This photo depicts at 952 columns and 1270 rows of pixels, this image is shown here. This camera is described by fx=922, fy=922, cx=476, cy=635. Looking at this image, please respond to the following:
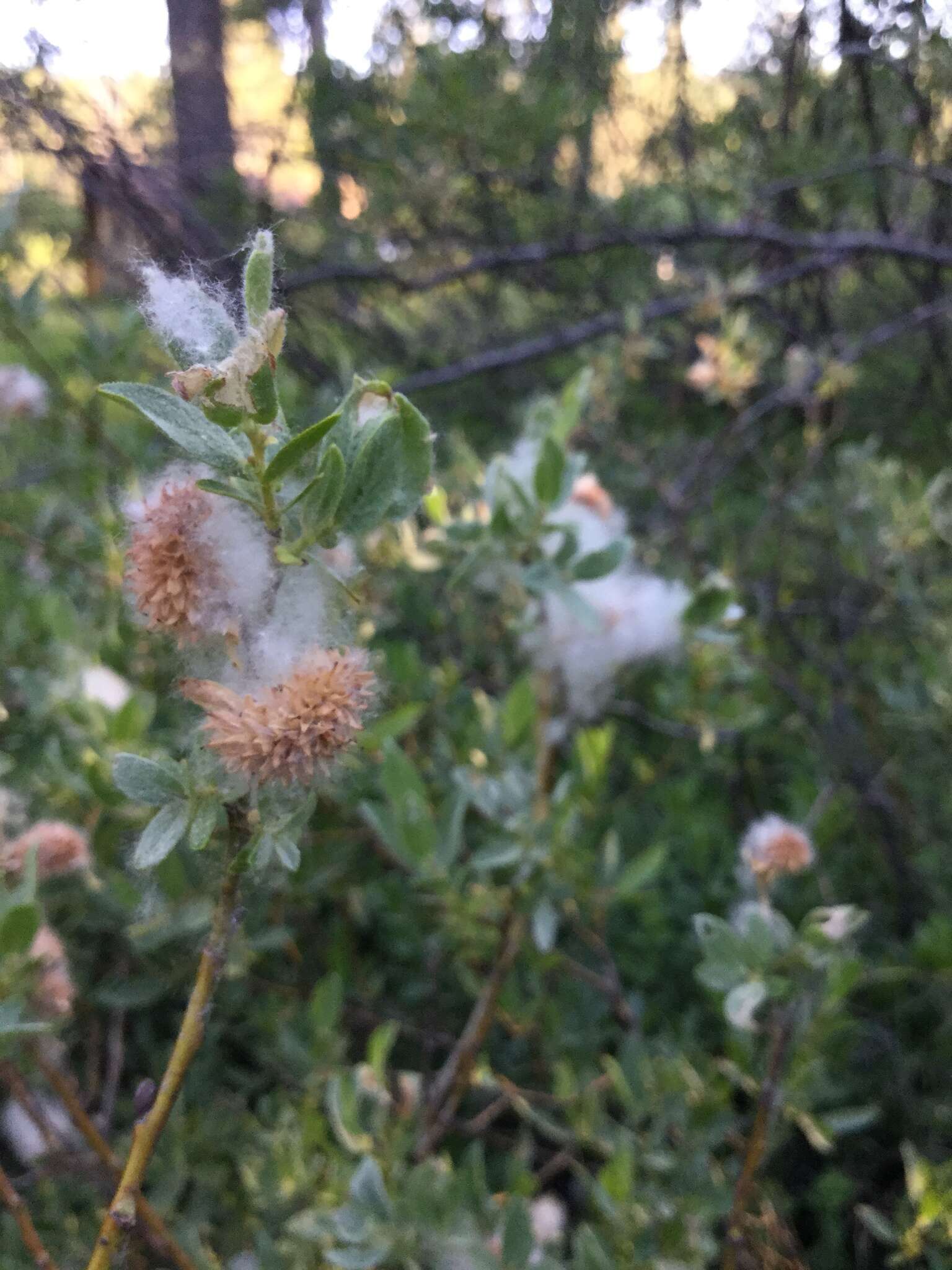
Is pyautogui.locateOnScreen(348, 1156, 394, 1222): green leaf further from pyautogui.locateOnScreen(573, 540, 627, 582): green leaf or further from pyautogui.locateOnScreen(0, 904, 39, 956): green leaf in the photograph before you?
pyautogui.locateOnScreen(573, 540, 627, 582): green leaf

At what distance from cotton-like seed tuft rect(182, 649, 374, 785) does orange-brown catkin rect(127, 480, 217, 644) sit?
0.03 meters

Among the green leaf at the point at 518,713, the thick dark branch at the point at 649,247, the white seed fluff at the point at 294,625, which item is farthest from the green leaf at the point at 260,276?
the thick dark branch at the point at 649,247

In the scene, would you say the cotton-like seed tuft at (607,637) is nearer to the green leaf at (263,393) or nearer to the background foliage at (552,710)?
the background foliage at (552,710)

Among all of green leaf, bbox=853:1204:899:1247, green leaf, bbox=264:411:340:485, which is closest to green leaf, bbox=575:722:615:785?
green leaf, bbox=853:1204:899:1247

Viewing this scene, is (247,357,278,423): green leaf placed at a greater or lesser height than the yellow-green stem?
greater

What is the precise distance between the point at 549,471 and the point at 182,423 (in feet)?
1.59

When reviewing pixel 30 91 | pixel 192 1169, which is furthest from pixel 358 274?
pixel 192 1169

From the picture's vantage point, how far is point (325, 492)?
450mm

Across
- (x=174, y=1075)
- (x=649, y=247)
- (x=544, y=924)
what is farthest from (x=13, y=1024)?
(x=649, y=247)

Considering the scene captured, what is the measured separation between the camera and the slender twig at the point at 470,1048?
0.99m

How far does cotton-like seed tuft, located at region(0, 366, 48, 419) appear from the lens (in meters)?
1.66

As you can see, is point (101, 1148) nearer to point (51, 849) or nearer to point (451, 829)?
point (51, 849)

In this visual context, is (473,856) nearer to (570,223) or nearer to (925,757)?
(925,757)

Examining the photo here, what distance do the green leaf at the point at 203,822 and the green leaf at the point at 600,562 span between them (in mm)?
491
